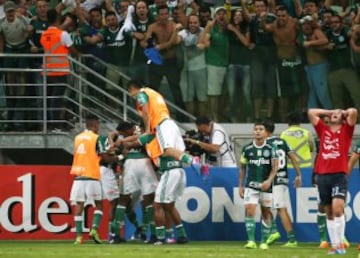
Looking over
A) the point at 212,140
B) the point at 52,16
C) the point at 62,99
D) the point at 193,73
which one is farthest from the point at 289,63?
the point at 52,16

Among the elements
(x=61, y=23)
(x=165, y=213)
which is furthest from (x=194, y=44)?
(x=165, y=213)

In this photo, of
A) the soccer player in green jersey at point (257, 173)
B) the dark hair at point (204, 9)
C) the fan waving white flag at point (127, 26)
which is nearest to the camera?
the soccer player in green jersey at point (257, 173)

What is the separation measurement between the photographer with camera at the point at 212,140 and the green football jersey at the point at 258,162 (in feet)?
6.60

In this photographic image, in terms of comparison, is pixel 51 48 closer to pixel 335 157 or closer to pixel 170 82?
pixel 170 82

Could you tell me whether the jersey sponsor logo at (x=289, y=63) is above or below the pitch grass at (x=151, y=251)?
above

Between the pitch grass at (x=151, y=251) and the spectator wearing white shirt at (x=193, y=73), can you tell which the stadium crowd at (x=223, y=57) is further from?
the pitch grass at (x=151, y=251)

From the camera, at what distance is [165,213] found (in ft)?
75.4

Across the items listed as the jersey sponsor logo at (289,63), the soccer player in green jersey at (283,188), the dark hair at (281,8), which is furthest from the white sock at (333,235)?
the dark hair at (281,8)

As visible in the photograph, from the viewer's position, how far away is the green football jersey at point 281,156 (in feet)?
74.4

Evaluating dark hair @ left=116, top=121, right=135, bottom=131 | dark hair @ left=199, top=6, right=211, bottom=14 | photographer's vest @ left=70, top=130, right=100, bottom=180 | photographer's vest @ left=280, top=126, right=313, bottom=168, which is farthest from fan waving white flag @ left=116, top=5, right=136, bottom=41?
photographer's vest @ left=280, top=126, right=313, bottom=168

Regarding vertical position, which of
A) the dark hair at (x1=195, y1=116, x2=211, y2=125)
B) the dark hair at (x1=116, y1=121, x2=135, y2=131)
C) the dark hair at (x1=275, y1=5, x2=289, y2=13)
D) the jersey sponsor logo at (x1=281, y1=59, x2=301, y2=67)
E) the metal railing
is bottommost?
the dark hair at (x1=116, y1=121, x2=135, y2=131)

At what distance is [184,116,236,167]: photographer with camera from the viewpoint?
24297 millimetres

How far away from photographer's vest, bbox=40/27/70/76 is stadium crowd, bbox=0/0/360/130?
0.31 meters

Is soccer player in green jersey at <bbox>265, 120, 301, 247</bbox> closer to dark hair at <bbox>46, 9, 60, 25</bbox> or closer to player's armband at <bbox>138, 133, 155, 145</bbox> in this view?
player's armband at <bbox>138, 133, 155, 145</bbox>
